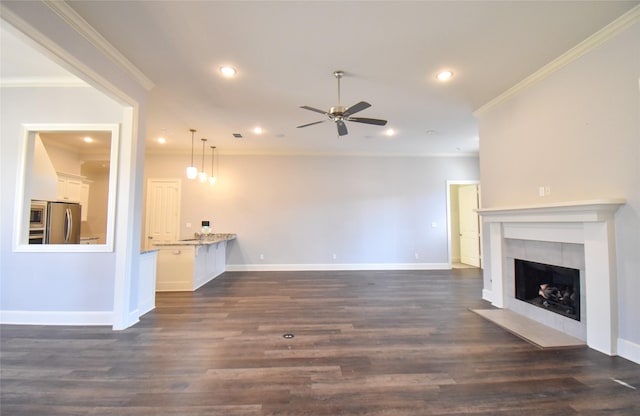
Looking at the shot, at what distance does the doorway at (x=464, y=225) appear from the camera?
739 centimetres

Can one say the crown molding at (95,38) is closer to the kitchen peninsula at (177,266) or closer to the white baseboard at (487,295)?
the kitchen peninsula at (177,266)

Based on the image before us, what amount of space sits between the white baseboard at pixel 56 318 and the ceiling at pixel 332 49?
113 inches

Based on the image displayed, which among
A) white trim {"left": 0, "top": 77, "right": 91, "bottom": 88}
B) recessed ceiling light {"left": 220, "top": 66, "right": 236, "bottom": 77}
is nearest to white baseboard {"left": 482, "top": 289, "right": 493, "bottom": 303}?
recessed ceiling light {"left": 220, "top": 66, "right": 236, "bottom": 77}

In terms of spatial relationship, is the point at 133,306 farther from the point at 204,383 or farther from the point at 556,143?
the point at 556,143

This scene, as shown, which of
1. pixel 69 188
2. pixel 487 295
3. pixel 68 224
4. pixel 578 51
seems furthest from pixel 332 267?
Result: pixel 69 188

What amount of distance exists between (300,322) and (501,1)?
3.74 meters

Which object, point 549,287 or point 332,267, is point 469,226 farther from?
point 549,287

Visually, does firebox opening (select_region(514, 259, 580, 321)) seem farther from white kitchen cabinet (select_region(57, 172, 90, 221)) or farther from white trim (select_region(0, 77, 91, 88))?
white kitchen cabinet (select_region(57, 172, 90, 221))

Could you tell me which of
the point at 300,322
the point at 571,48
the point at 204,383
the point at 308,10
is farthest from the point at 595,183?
the point at 204,383

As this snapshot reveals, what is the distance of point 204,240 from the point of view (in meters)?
5.69

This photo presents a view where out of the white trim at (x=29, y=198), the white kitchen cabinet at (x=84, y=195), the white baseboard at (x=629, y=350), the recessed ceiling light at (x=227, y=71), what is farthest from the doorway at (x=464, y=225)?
the white kitchen cabinet at (x=84, y=195)

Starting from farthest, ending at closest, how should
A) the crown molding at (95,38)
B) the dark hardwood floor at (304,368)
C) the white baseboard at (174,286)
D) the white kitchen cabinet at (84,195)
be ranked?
1. the white kitchen cabinet at (84,195)
2. the white baseboard at (174,286)
3. the crown molding at (95,38)
4. the dark hardwood floor at (304,368)

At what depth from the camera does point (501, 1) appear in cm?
221

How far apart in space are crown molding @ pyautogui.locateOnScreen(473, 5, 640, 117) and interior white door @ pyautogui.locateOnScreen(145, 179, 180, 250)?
714 cm
